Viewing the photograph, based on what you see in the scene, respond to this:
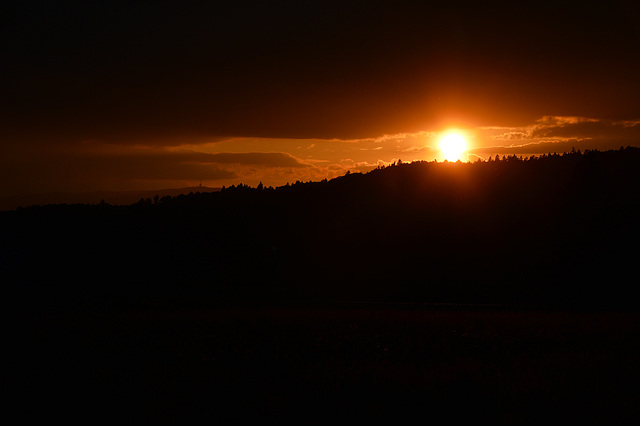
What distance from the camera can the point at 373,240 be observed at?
2008 inches

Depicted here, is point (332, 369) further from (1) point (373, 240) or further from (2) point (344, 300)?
(1) point (373, 240)

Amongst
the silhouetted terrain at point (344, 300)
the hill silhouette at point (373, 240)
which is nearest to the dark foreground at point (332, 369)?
the silhouetted terrain at point (344, 300)

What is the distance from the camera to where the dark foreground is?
9.35 m

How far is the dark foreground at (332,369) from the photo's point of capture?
9.35m

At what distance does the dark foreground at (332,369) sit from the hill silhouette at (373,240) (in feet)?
45.0

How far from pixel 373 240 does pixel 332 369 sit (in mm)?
39427

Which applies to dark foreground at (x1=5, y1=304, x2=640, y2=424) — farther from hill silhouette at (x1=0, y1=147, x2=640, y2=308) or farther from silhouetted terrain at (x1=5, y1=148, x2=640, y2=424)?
hill silhouette at (x1=0, y1=147, x2=640, y2=308)

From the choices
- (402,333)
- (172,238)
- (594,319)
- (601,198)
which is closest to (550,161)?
(601,198)

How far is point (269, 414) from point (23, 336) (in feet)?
34.4

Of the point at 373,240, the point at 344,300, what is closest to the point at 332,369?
the point at 344,300

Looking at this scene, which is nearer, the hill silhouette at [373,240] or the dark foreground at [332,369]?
the dark foreground at [332,369]

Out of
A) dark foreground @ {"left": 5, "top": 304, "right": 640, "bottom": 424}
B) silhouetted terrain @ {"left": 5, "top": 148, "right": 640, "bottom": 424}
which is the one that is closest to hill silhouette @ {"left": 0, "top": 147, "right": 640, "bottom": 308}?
silhouetted terrain @ {"left": 5, "top": 148, "right": 640, "bottom": 424}

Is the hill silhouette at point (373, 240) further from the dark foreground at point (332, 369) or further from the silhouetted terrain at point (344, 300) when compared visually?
the dark foreground at point (332, 369)

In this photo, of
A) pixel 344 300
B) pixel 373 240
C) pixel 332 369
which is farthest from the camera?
pixel 373 240
